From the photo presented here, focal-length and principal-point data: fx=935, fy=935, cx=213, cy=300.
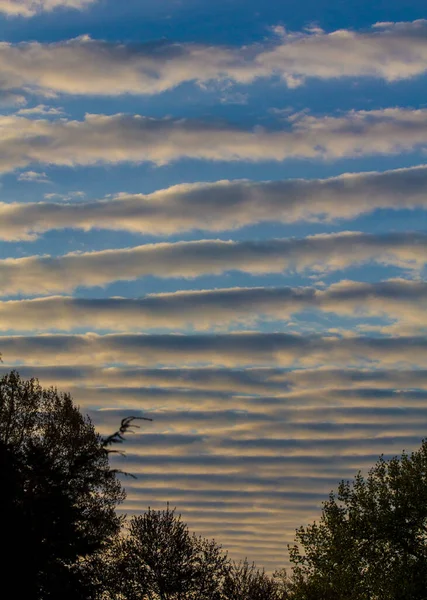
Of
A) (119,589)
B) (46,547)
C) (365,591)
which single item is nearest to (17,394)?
(119,589)

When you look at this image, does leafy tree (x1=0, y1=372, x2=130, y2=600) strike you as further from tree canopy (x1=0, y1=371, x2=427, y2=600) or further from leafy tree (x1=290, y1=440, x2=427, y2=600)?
leafy tree (x1=290, y1=440, x2=427, y2=600)

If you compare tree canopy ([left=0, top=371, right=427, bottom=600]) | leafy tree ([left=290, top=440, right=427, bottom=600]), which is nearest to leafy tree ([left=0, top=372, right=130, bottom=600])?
Result: tree canopy ([left=0, top=371, right=427, bottom=600])

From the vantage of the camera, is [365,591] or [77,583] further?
[365,591]

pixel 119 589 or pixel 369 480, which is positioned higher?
pixel 369 480

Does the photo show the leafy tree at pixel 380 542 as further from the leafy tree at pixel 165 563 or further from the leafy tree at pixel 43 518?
the leafy tree at pixel 43 518

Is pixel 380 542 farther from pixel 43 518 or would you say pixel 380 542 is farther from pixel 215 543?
pixel 43 518

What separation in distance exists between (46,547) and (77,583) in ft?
36.8

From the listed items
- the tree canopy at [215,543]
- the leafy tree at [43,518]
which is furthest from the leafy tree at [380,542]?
the leafy tree at [43,518]

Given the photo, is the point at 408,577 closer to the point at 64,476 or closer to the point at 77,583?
the point at 77,583

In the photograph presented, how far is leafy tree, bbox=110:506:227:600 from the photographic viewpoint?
251ft

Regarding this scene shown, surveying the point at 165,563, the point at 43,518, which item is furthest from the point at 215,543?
the point at 43,518

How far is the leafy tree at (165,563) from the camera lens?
251ft

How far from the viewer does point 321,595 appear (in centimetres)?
7100

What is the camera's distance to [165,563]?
259ft
